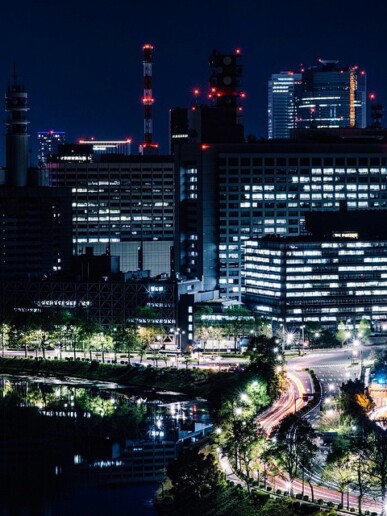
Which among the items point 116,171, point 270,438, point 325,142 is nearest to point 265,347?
point 270,438

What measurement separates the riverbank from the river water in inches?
57.9

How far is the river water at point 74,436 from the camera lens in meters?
72.1

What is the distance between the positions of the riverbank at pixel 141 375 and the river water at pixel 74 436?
1.47 metres

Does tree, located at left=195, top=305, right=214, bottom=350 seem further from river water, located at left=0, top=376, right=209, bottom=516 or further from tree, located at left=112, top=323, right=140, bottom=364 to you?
river water, located at left=0, top=376, right=209, bottom=516

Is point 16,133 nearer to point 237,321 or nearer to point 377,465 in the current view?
point 237,321

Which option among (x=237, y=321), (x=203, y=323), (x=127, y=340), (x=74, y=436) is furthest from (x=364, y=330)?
(x=74, y=436)

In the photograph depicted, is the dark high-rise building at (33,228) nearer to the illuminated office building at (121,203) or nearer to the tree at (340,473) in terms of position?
the illuminated office building at (121,203)

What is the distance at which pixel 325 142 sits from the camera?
145 meters

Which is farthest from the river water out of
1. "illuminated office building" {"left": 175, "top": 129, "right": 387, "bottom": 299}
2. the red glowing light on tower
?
the red glowing light on tower

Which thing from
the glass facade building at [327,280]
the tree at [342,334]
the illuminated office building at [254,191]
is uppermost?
the illuminated office building at [254,191]

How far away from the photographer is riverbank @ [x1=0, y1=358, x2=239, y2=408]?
10181 cm

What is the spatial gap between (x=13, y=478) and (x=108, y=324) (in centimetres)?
4795

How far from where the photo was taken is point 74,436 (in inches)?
3474

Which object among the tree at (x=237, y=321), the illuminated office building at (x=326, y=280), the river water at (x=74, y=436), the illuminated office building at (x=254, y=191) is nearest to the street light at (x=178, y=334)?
the tree at (x=237, y=321)
